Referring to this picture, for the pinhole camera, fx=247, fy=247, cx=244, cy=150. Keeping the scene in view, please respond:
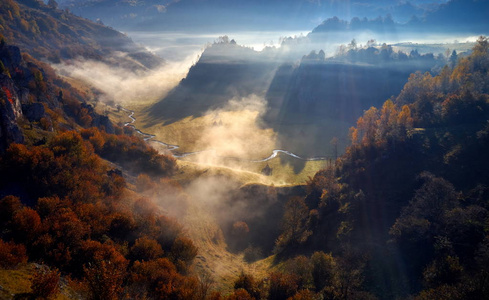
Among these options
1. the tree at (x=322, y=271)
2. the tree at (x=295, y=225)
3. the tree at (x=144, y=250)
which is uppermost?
the tree at (x=144, y=250)

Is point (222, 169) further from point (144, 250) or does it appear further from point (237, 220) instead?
point (144, 250)

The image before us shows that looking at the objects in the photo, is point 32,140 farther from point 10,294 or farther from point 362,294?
point 362,294

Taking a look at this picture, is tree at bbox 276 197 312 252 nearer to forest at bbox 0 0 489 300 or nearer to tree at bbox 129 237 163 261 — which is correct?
forest at bbox 0 0 489 300

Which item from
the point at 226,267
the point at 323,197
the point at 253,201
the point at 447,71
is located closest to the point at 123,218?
the point at 226,267

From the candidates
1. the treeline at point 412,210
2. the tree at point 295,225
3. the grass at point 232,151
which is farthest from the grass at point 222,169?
the treeline at point 412,210

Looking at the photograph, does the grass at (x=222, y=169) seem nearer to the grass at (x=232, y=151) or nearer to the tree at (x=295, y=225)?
the grass at (x=232, y=151)

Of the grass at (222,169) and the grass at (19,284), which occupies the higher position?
the grass at (19,284)

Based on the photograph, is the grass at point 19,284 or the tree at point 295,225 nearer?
the grass at point 19,284

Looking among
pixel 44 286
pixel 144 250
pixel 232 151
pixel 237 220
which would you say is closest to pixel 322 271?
pixel 144 250

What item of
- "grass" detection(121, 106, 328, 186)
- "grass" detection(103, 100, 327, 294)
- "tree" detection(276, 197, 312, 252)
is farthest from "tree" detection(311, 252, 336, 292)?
"grass" detection(121, 106, 328, 186)
